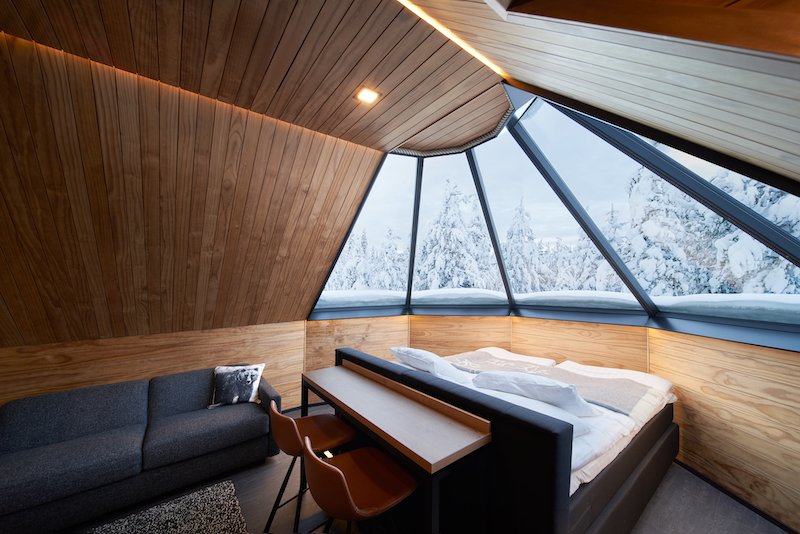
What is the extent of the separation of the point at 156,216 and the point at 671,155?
3.82 metres

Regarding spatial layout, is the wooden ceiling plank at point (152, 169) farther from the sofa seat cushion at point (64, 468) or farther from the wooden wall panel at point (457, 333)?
the wooden wall panel at point (457, 333)

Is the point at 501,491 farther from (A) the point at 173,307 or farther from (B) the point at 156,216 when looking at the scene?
(A) the point at 173,307

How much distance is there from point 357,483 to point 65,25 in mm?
2631

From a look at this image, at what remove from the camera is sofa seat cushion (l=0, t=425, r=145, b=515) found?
1901 mm

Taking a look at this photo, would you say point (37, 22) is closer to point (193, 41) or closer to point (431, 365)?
point (193, 41)

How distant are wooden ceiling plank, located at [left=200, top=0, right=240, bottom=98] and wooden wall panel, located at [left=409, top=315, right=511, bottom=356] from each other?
12.0ft

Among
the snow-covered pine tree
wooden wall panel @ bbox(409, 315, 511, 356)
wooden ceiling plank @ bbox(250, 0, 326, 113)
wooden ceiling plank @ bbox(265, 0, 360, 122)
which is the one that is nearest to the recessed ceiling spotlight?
wooden ceiling plank @ bbox(265, 0, 360, 122)

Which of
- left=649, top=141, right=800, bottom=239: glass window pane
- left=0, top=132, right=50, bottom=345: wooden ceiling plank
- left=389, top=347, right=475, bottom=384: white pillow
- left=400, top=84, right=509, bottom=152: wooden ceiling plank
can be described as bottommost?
left=389, top=347, right=475, bottom=384: white pillow

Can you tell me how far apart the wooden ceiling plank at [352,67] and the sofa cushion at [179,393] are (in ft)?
8.84

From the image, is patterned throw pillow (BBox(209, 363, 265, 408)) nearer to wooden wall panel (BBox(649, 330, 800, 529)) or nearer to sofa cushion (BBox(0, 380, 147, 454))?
sofa cushion (BBox(0, 380, 147, 454))

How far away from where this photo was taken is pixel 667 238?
8.52ft

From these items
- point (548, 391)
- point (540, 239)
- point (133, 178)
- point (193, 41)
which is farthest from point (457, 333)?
Answer: point (193, 41)

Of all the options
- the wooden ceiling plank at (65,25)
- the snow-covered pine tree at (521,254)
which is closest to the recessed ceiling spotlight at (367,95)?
the wooden ceiling plank at (65,25)

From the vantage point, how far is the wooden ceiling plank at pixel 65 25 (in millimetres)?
1333
